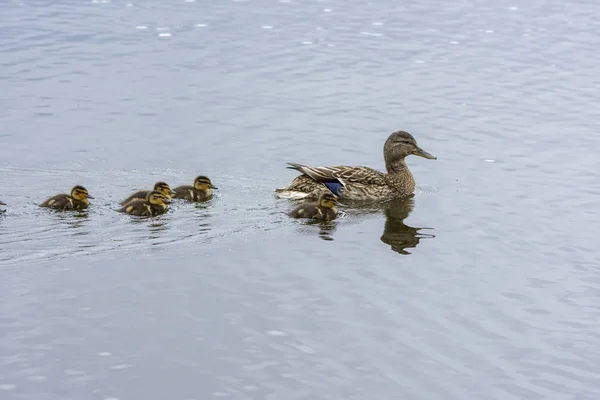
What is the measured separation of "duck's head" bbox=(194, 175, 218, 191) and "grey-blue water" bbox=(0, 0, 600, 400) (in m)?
0.19

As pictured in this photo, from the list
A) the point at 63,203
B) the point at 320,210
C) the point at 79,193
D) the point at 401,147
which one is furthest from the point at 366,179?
the point at 63,203

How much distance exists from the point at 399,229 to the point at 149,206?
2.11m

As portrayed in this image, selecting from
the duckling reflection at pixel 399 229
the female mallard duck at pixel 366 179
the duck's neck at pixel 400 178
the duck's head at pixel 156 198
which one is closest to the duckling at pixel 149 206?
the duck's head at pixel 156 198

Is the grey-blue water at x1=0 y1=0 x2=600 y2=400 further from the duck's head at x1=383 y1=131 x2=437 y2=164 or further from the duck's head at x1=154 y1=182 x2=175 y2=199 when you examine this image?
the duck's head at x1=383 y1=131 x2=437 y2=164

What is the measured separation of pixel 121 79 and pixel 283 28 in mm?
3356

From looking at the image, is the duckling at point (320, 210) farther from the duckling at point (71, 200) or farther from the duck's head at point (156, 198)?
the duckling at point (71, 200)

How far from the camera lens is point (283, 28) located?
1672cm

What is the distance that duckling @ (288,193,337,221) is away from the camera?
10.0 m

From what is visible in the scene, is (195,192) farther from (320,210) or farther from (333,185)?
(333,185)

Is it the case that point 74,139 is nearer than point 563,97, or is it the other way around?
point 74,139

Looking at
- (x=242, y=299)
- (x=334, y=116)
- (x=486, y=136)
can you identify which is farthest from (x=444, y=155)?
(x=242, y=299)

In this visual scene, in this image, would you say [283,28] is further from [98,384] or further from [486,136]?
[98,384]

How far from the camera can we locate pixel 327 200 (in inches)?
400

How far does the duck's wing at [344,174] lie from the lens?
10.8 metres
